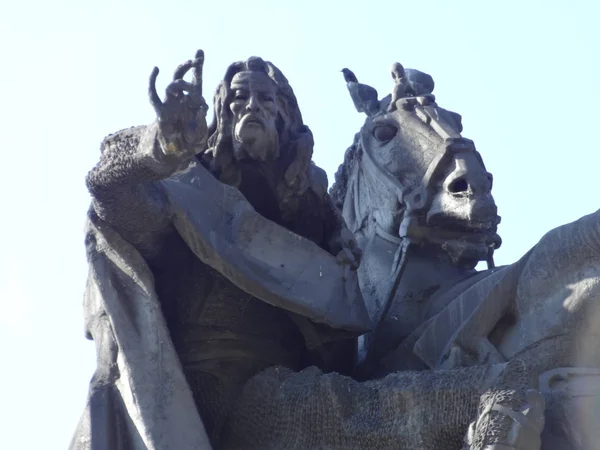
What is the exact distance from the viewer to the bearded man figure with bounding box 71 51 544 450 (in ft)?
35.2

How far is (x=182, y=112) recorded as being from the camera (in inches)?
412

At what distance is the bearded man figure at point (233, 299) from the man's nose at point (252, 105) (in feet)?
0.04

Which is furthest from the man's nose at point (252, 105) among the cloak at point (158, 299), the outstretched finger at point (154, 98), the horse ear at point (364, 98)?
the horse ear at point (364, 98)

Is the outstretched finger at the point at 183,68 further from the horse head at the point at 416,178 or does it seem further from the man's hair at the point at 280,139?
the horse head at the point at 416,178

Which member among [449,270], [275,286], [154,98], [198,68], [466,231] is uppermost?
[198,68]

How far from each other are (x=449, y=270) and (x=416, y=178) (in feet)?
1.63

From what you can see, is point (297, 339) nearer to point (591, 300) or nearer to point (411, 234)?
point (411, 234)

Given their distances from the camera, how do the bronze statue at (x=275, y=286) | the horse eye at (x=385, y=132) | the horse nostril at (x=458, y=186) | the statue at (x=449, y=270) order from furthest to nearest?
1. the horse eye at (x=385, y=132)
2. the horse nostril at (x=458, y=186)
3. the statue at (x=449, y=270)
4. the bronze statue at (x=275, y=286)

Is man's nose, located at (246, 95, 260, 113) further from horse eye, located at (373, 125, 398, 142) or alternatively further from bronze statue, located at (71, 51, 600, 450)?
horse eye, located at (373, 125, 398, 142)

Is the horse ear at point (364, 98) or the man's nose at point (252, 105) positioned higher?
the horse ear at point (364, 98)

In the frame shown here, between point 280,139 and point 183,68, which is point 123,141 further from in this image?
point 280,139

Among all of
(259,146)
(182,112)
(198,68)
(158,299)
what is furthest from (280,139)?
(182,112)

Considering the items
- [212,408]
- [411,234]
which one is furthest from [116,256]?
[411,234]

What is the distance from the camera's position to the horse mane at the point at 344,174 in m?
13.1
